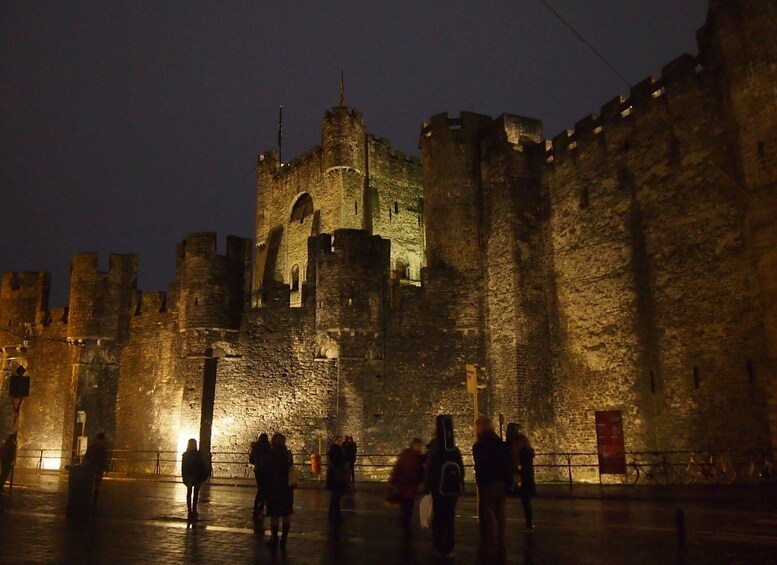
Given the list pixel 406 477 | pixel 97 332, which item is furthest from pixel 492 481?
pixel 97 332

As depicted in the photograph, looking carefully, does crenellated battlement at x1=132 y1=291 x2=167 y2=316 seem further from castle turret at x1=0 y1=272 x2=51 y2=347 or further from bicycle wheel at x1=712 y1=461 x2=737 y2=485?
bicycle wheel at x1=712 y1=461 x2=737 y2=485

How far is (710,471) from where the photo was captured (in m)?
14.7

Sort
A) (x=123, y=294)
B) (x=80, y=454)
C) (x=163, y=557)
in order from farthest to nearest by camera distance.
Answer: (x=123, y=294), (x=80, y=454), (x=163, y=557)

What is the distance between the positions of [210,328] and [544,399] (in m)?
10.2

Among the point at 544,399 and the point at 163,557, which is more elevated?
the point at 544,399

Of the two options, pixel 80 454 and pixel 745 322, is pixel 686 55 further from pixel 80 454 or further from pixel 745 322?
pixel 80 454

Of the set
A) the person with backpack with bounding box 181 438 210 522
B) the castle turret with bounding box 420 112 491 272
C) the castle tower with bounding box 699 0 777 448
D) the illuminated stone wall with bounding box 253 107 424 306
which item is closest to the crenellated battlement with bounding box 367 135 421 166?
the illuminated stone wall with bounding box 253 107 424 306

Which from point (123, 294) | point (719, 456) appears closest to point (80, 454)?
point (123, 294)

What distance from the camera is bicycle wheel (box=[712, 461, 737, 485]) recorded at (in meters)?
14.2

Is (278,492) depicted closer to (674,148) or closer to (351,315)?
(351,315)

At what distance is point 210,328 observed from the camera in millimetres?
21219

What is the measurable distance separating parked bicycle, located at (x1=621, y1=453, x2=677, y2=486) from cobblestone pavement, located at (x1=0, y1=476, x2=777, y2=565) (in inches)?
118

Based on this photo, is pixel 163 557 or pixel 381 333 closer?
pixel 163 557

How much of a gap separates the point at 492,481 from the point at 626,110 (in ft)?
47.0
